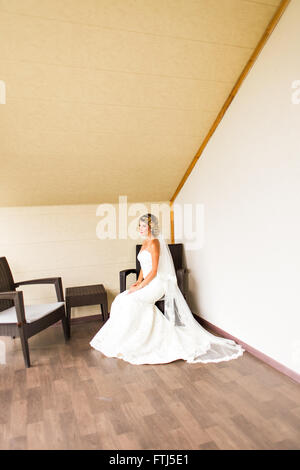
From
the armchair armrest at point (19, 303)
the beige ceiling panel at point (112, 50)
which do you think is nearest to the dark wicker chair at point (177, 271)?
the armchair armrest at point (19, 303)

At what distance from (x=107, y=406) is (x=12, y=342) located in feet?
6.06

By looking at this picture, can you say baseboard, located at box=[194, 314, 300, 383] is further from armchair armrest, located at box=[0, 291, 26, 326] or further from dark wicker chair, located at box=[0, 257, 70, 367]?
armchair armrest, located at box=[0, 291, 26, 326]

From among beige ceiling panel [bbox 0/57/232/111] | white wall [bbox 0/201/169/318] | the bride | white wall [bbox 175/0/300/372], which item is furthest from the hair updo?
beige ceiling panel [bbox 0/57/232/111]

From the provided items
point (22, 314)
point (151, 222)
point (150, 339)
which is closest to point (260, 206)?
point (151, 222)

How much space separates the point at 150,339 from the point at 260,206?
5.41 ft

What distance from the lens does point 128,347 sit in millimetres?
3314

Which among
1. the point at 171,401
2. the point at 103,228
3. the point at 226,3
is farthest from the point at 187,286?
the point at 226,3

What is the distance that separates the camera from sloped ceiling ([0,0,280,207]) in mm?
2545

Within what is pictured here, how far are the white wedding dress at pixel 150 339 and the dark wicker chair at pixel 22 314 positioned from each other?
0.52 m

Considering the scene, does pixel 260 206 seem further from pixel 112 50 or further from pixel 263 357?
pixel 112 50

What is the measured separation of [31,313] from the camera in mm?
3445

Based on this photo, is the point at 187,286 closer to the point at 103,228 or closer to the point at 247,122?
the point at 103,228

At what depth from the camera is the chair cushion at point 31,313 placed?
3215 millimetres

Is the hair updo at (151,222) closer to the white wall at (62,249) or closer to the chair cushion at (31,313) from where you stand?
the white wall at (62,249)
